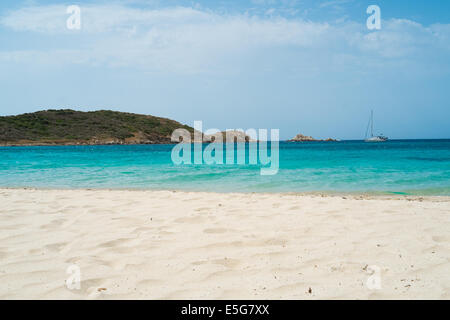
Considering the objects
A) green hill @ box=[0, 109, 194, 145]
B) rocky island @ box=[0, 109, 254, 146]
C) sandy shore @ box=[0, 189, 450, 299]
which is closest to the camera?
sandy shore @ box=[0, 189, 450, 299]

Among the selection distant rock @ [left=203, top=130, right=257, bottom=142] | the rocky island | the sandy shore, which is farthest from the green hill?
the sandy shore

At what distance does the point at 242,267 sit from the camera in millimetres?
3643

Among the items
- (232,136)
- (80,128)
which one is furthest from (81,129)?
(232,136)

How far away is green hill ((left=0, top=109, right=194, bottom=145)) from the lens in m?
77.0

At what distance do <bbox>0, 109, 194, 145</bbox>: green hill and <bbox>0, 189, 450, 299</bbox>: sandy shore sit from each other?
7869cm

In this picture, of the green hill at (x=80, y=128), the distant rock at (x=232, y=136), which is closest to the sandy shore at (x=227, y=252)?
the green hill at (x=80, y=128)

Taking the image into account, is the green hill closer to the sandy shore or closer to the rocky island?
the rocky island

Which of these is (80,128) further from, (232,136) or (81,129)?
(232,136)

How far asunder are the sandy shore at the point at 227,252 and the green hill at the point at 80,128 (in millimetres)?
78688

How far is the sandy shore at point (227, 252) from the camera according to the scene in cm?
313

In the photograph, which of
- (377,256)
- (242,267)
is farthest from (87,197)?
(377,256)

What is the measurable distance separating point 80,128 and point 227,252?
93461 mm

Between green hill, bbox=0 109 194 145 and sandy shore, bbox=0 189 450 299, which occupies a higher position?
green hill, bbox=0 109 194 145
